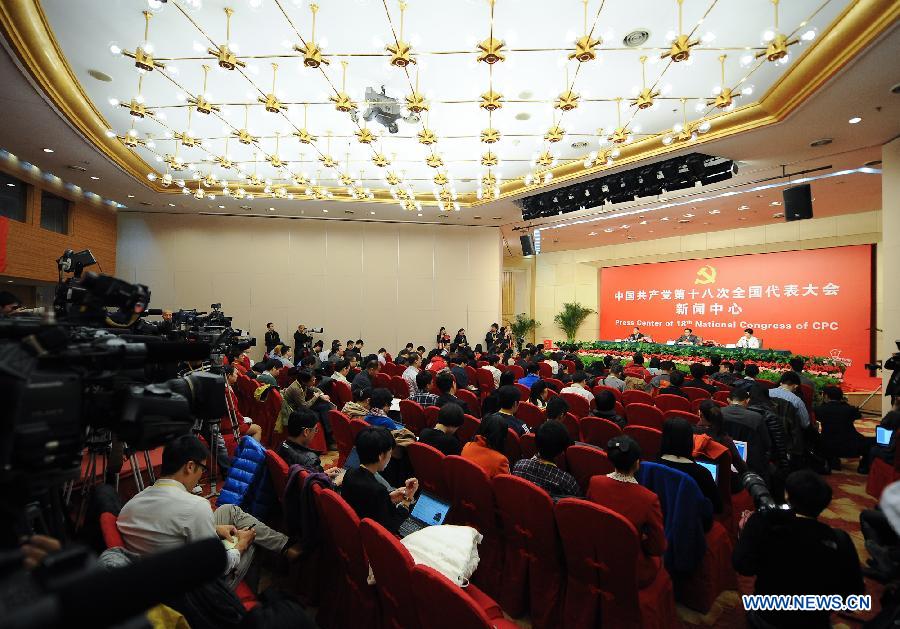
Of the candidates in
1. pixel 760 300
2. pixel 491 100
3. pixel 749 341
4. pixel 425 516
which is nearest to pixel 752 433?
pixel 425 516

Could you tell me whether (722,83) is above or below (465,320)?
above

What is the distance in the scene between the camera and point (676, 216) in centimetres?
1195

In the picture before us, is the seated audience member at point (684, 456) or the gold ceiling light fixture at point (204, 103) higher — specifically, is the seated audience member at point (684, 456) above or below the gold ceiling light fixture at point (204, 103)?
below

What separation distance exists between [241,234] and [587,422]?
1238cm

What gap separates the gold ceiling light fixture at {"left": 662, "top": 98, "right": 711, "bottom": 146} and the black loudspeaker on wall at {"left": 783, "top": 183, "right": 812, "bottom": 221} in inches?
89.0

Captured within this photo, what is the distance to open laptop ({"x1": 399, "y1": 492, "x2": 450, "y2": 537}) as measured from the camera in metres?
2.36

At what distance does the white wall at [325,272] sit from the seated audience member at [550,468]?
37.9ft

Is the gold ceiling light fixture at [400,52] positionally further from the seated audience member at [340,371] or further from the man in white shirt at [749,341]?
the man in white shirt at [749,341]

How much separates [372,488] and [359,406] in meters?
2.11

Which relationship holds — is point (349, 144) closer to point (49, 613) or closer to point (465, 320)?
point (465, 320)

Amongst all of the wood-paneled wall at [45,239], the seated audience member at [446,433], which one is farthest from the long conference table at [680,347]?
the wood-paneled wall at [45,239]

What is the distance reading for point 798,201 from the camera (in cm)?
770

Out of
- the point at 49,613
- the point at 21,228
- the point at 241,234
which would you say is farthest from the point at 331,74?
the point at 241,234

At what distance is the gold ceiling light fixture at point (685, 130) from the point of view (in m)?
6.12
